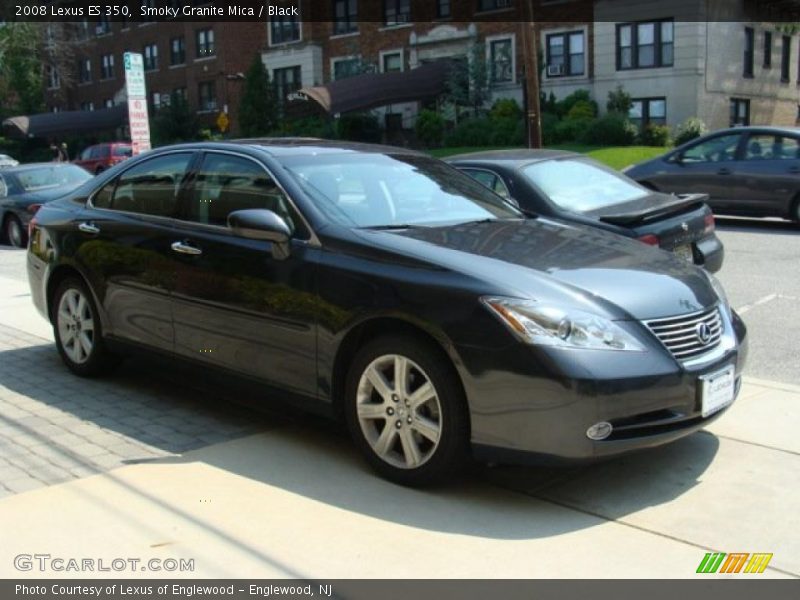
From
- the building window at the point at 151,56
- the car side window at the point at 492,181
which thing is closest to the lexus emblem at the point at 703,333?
the car side window at the point at 492,181

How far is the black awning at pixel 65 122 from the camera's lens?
173 feet

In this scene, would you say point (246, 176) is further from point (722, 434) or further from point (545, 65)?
point (545, 65)

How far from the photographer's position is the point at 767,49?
117 ft

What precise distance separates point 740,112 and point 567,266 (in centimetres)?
3288

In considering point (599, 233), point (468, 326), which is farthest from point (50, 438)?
point (599, 233)

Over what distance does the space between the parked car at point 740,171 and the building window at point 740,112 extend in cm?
2082

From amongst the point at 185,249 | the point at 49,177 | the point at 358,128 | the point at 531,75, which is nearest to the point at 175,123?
the point at 358,128

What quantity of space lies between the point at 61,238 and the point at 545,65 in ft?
102

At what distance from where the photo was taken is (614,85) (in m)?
33.1

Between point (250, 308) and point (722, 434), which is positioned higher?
point (250, 308)

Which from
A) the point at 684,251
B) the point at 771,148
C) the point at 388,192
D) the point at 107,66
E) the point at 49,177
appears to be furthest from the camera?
the point at 107,66

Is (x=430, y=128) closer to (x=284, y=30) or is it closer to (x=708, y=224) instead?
(x=284, y=30)

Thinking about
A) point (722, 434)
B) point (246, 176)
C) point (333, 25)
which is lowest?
point (722, 434)

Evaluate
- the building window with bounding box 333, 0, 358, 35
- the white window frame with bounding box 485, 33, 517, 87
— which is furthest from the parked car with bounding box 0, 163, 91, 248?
the building window with bounding box 333, 0, 358, 35
